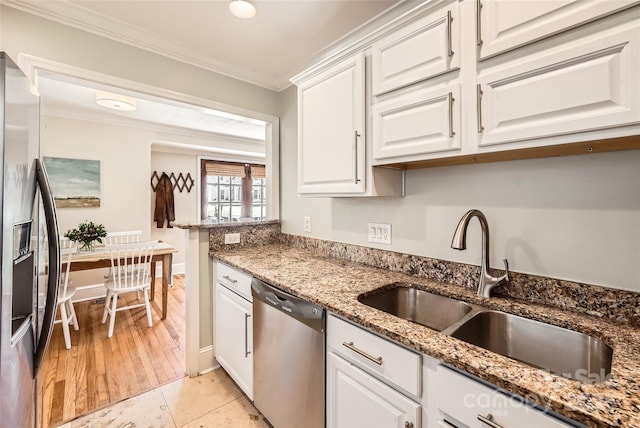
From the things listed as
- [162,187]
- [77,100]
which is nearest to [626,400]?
[77,100]

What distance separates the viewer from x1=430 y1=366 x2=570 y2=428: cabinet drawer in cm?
65

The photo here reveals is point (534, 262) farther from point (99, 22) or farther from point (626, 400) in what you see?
point (99, 22)

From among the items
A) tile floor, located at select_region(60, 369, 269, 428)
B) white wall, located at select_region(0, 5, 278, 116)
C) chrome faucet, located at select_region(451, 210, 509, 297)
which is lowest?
tile floor, located at select_region(60, 369, 269, 428)

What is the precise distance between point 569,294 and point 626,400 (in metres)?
0.59

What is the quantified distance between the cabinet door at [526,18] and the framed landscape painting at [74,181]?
455 cm

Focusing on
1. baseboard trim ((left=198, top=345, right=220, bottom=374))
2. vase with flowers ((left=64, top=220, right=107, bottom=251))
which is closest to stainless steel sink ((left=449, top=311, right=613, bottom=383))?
baseboard trim ((left=198, top=345, right=220, bottom=374))

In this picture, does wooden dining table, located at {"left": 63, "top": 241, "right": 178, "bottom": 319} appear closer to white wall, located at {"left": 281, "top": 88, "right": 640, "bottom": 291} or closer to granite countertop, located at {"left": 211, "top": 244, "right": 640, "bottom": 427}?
granite countertop, located at {"left": 211, "top": 244, "right": 640, "bottom": 427}

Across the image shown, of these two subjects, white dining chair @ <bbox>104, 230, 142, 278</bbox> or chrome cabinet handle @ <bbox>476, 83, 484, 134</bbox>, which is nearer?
chrome cabinet handle @ <bbox>476, 83, 484, 134</bbox>

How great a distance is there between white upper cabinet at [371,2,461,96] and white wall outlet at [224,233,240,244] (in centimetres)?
148

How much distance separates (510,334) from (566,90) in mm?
879

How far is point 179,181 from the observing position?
16.6ft

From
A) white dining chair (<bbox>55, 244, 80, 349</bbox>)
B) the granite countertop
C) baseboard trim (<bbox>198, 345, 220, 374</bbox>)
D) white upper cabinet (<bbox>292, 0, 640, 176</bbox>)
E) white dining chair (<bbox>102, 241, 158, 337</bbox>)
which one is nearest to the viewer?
the granite countertop

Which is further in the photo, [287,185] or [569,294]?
[287,185]

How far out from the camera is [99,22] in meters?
1.71
